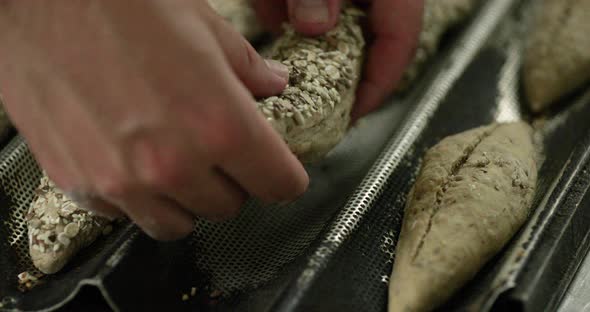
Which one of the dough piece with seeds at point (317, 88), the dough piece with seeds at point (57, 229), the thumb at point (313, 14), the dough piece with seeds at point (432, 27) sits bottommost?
the dough piece with seeds at point (432, 27)

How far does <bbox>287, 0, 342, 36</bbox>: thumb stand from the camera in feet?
4.27

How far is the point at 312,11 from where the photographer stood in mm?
1306

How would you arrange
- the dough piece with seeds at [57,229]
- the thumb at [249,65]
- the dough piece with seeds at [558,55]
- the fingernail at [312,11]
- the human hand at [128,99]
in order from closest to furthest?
the human hand at [128,99], the thumb at [249,65], the dough piece with seeds at [57,229], the fingernail at [312,11], the dough piece with seeds at [558,55]

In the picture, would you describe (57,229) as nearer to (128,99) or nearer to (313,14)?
(128,99)

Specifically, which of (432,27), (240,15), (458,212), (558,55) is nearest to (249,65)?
(458,212)

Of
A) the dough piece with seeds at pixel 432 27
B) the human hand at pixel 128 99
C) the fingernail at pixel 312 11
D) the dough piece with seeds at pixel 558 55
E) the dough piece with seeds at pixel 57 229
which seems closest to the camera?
the human hand at pixel 128 99

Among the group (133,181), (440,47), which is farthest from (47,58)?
(440,47)

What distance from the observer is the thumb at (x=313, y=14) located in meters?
1.30

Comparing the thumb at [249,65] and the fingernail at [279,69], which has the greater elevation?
the thumb at [249,65]

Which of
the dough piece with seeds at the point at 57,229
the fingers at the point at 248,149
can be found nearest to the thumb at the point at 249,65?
the fingers at the point at 248,149

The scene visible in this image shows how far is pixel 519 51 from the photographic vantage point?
1.70m

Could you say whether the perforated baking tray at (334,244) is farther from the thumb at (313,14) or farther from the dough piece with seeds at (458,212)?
the thumb at (313,14)

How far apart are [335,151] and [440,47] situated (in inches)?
18.9

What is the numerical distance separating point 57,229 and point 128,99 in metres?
0.42
